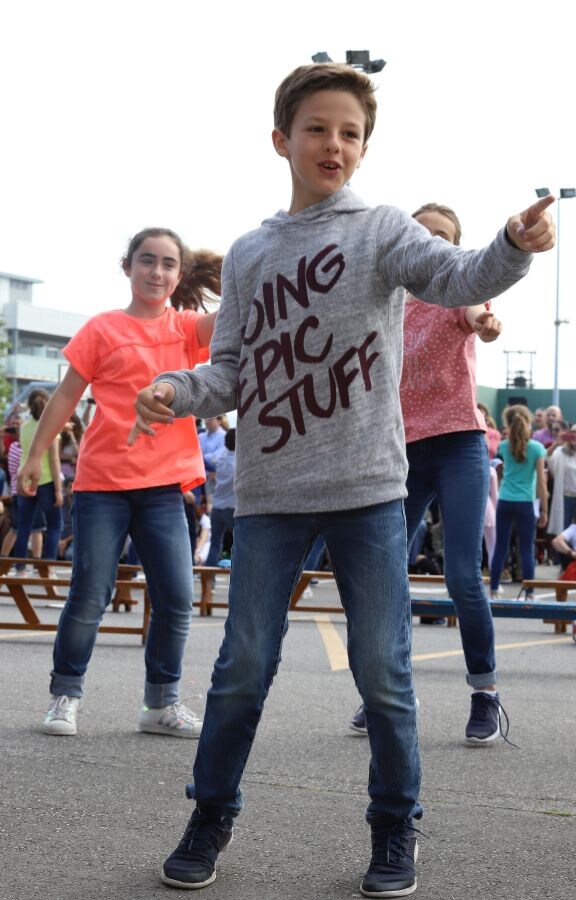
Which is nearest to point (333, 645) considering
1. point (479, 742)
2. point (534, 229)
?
point (479, 742)

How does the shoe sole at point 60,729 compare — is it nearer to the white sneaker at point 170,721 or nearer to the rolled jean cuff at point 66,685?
the rolled jean cuff at point 66,685

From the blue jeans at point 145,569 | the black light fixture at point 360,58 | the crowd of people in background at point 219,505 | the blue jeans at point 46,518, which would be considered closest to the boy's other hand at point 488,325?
the blue jeans at point 145,569

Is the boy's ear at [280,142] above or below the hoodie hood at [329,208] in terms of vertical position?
above

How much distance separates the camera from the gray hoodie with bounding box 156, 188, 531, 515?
3.38m

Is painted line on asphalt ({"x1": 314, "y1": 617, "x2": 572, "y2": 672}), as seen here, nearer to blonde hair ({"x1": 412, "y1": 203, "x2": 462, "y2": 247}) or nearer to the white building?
blonde hair ({"x1": 412, "y1": 203, "x2": 462, "y2": 247})

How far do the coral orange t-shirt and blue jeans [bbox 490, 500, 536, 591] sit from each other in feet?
28.0

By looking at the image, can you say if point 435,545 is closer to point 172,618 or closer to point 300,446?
point 172,618

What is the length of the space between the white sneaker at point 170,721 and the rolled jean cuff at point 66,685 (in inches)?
11.1

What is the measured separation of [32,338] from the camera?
109 meters

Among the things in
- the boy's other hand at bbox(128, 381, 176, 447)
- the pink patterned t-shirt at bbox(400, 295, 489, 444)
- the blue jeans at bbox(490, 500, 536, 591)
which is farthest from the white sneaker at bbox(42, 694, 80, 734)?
the blue jeans at bbox(490, 500, 536, 591)

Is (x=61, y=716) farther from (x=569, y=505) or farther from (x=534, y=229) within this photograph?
(x=569, y=505)

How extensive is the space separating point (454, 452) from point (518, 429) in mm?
8717

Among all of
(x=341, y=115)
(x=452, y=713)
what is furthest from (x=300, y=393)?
(x=452, y=713)

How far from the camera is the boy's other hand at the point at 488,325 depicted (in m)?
3.56
